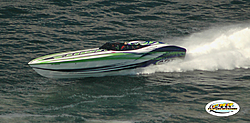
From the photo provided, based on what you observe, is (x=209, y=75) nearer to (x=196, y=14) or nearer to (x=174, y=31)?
(x=174, y=31)

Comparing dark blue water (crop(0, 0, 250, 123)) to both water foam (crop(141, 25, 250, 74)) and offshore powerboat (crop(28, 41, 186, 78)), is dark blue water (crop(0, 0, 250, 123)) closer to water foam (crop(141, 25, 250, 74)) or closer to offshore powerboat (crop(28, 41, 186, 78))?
water foam (crop(141, 25, 250, 74))

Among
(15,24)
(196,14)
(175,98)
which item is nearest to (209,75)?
(175,98)

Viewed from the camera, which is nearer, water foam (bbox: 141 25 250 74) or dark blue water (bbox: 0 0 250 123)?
dark blue water (bbox: 0 0 250 123)

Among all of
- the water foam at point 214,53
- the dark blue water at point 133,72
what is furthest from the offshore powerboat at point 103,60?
the water foam at point 214,53

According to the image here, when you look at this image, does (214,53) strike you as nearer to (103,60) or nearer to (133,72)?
(133,72)

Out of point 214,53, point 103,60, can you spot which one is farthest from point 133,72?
point 214,53

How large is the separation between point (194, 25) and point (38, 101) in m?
12.1

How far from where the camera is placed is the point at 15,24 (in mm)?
18016

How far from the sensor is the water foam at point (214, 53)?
14156 millimetres

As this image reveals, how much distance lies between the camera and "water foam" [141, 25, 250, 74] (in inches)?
557

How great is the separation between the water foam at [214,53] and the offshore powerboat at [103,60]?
0.58 m

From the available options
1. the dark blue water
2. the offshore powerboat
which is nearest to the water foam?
the dark blue water

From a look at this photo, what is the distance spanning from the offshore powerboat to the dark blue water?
0.46 metres

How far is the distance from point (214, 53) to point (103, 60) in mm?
6188
